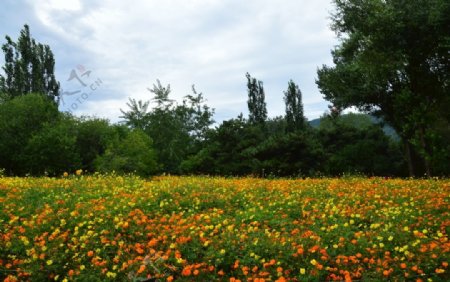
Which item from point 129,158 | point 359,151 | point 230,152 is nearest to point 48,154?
point 129,158

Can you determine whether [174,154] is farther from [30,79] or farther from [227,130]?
[30,79]

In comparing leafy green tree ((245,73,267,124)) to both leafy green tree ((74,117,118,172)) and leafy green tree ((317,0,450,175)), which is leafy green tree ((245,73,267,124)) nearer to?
leafy green tree ((74,117,118,172))

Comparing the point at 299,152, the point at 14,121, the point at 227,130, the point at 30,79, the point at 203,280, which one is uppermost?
the point at 30,79

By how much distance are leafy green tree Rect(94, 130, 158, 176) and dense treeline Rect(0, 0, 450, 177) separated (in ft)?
0.24

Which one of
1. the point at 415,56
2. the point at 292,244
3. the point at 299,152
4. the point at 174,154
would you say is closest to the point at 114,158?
the point at 174,154

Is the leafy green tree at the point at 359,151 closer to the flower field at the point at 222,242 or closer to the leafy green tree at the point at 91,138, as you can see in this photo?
the leafy green tree at the point at 91,138

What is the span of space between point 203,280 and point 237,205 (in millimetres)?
4409

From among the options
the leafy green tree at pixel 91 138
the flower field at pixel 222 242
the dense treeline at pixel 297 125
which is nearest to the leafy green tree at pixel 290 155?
the dense treeline at pixel 297 125

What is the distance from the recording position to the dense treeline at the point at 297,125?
15289mm

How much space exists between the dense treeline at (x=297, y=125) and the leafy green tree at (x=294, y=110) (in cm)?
11

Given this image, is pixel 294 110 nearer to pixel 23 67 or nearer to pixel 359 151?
pixel 359 151

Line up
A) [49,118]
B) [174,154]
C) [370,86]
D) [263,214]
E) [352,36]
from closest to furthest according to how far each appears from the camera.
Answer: [263,214], [352,36], [370,86], [49,118], [174,154]

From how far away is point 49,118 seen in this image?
30766 millimetres

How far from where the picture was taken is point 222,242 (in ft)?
20.4
